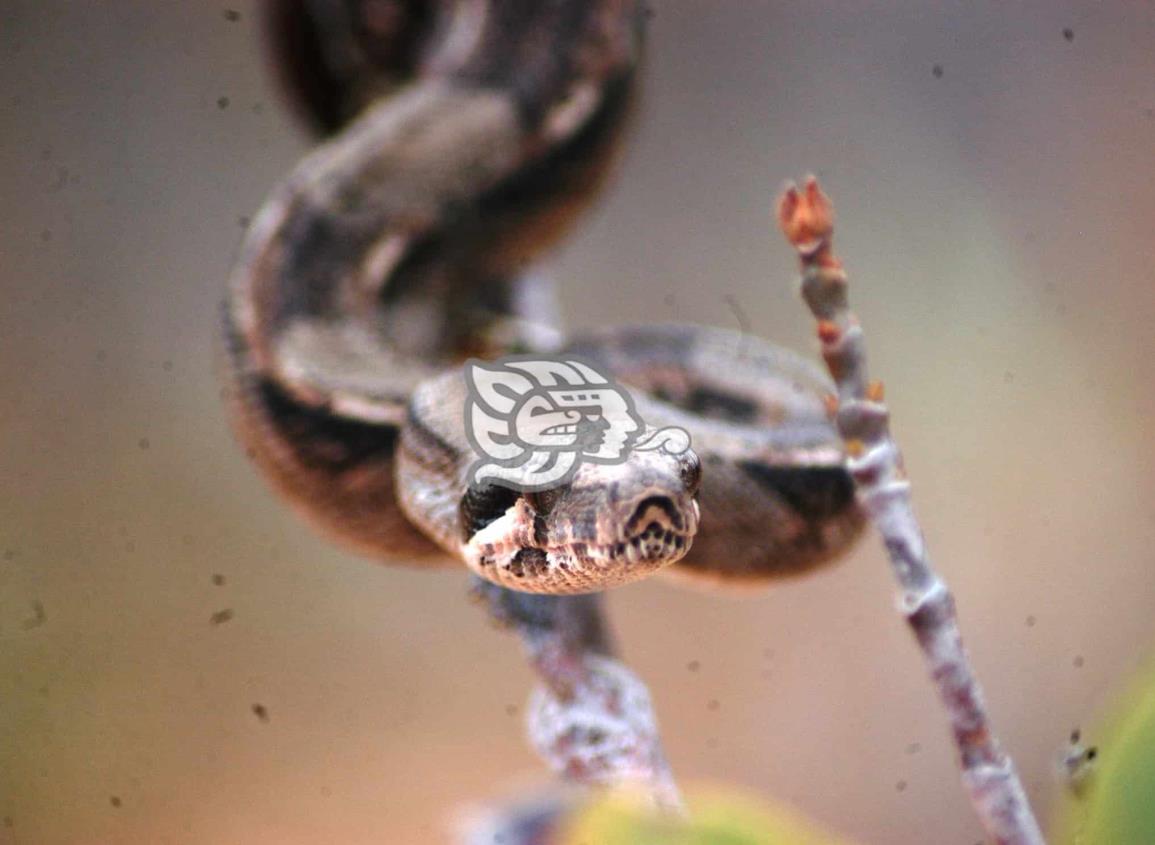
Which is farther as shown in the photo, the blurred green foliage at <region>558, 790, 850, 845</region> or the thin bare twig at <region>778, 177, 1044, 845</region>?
the thin bare twig at <region>778, 177, 1044, 845</region>

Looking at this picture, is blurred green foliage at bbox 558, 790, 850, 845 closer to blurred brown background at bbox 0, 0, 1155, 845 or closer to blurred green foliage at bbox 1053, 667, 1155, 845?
blurred green foliage at bbox 1053, 667, 1155, 845

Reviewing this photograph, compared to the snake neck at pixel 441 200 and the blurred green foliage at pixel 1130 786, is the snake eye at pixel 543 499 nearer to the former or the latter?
the blurred green foliage at pixel 1130 786

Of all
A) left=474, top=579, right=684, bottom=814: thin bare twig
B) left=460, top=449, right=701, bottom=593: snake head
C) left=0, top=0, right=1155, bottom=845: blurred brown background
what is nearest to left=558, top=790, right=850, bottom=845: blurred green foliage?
left=460, top=449, right=701, bottom=593: snake head

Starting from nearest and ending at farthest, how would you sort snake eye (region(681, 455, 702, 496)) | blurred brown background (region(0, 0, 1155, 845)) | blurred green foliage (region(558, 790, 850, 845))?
blurred green foliage (region(558, 790, 850, 845)) → snake eye (region(681, 455, 702, 496)) → blurred brown background (region(0, 0, 1155, 845))

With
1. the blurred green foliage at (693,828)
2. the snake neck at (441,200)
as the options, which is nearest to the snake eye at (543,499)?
the blurred green foliage at (693,828)

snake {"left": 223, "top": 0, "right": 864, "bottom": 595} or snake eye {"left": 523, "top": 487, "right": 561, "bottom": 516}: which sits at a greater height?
snake {"left": 223, "top": 0, "right": 864, "bottom": 595}

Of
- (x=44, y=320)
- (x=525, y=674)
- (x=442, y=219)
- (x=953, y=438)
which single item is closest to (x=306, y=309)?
(x=442, y=219)

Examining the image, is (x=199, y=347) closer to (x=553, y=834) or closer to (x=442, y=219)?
(x=442, y=219)

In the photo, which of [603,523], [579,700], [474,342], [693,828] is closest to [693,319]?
[474,342]

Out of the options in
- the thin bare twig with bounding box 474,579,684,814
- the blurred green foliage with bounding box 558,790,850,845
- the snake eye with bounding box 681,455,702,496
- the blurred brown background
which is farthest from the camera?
Result: the blurred brown background
